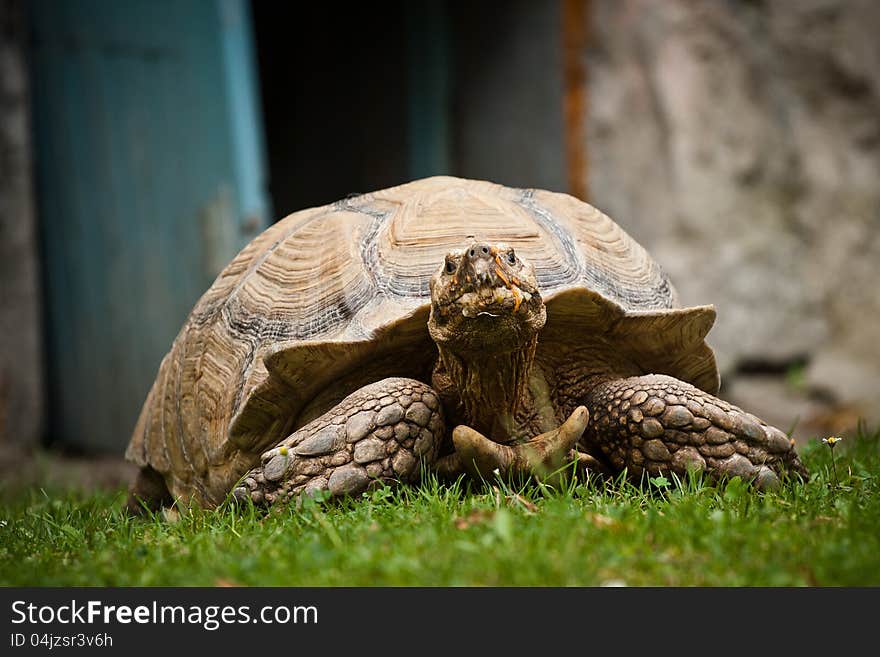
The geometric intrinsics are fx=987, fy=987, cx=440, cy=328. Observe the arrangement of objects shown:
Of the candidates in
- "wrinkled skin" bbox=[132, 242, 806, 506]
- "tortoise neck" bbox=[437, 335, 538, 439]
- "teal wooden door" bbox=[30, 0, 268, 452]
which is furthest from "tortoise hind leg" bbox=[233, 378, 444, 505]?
"teal wooden door" bbox=[30, 0, 268, 452]

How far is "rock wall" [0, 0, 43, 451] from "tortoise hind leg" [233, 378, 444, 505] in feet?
14.6

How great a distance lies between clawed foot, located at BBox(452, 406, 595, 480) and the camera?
2.89 meters

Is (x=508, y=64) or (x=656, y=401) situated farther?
(x=508, y=64)

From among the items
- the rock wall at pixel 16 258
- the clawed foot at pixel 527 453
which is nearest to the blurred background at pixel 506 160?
the rock wall at pixel 16 258

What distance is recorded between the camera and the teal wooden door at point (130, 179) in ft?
20.5

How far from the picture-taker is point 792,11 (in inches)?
292

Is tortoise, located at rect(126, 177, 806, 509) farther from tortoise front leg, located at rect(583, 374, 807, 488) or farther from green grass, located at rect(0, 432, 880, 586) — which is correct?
green grass, located at rect(0, 432, 880, 586)

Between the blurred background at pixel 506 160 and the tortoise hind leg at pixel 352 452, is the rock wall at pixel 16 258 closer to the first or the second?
the blurred background at pixel 506 160

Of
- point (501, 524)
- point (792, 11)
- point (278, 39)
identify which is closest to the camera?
point (501, 524)

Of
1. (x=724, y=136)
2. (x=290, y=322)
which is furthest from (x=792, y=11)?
(x=290, y=322)

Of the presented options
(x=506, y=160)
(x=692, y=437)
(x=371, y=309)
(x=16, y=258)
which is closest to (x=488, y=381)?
(x=371, y=309)

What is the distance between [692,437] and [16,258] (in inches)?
210
